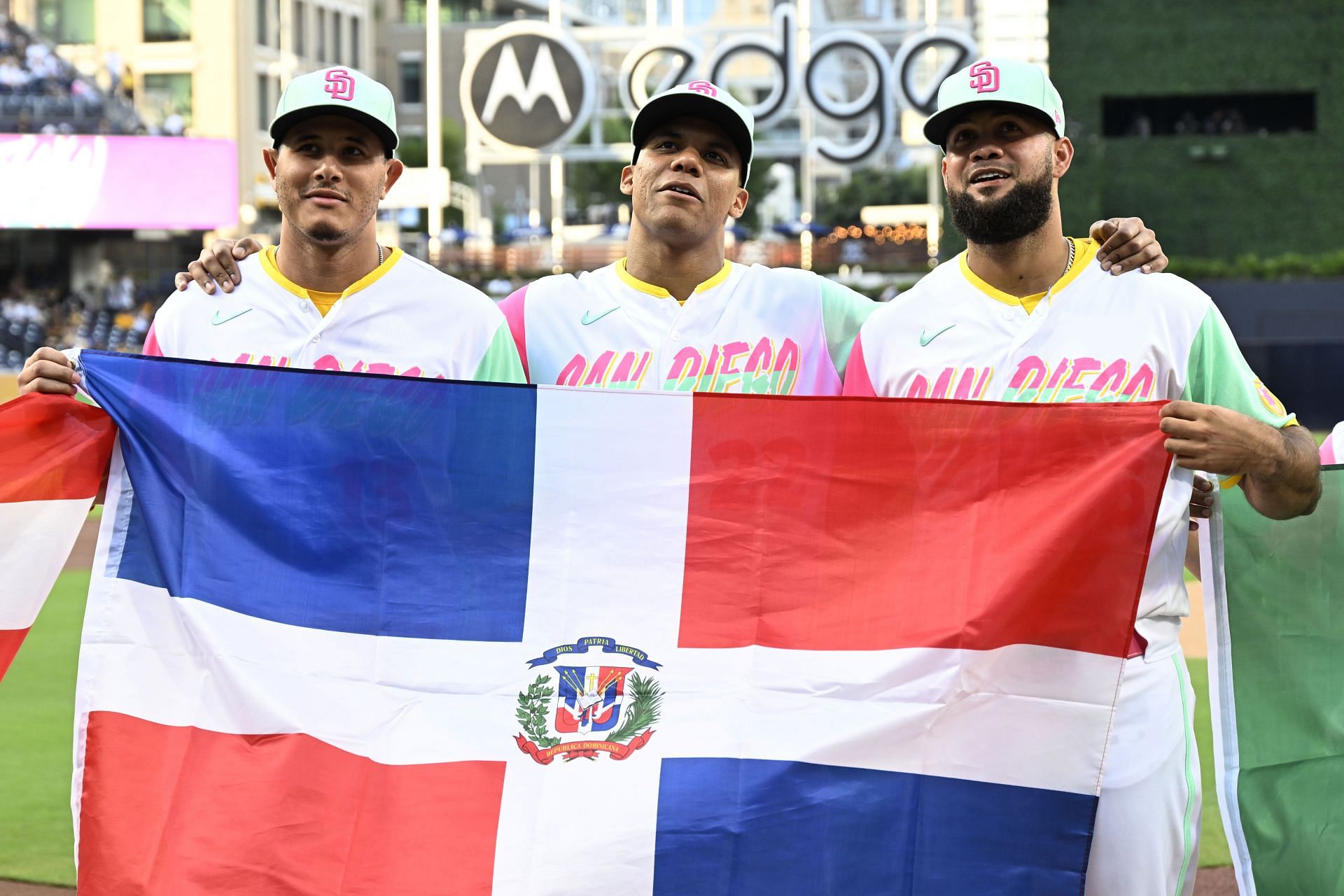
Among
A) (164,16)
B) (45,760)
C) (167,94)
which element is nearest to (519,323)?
(45,760)

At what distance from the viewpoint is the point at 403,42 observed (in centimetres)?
5875

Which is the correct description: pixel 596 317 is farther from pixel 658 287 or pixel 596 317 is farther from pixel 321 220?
pixel 321 220

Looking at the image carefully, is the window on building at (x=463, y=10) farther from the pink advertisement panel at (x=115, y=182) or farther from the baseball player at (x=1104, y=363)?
the baseball player at (x=1104, y=363)

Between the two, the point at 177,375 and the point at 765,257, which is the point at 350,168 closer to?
the point at 177,375

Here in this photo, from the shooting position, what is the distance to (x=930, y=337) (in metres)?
3.83

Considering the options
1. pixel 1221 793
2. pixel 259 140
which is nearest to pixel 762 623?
pixel 1221 793

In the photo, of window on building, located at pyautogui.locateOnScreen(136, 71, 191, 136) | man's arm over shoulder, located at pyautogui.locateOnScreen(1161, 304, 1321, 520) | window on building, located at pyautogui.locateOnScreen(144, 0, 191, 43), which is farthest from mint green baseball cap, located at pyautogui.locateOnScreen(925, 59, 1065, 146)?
window on building, located at pyautogui.locateOnScreen(144, 0, 191, 43)

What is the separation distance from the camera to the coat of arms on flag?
353 centimetres

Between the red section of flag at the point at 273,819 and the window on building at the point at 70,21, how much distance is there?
47.4 m

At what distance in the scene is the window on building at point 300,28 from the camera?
164ft

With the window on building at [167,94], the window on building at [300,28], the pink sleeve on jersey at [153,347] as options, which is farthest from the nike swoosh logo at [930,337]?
the window on building at [300,28]

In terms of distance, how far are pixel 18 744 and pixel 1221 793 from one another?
523cm

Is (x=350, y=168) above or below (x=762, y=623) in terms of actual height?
above

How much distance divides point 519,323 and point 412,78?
192 feet
